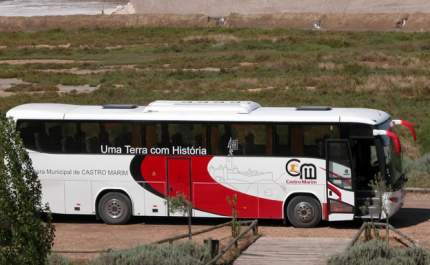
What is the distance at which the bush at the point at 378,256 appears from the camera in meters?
11.8

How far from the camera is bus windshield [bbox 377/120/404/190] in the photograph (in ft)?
54.6

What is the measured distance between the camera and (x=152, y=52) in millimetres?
69438

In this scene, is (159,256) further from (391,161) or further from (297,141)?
(391,161)

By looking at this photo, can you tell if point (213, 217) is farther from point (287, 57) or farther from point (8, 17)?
point (8, 17)

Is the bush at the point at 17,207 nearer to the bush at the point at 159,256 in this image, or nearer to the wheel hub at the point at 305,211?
the bush at the point at 159,256

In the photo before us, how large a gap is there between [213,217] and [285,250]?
4.22 meters

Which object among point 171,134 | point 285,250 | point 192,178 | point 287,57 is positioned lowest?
point 285,250

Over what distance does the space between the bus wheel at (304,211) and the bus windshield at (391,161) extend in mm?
2071

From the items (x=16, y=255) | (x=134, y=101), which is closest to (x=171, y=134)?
(x=16, y=255)

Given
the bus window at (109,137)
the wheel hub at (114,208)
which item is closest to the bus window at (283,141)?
the bus window at (109,137)

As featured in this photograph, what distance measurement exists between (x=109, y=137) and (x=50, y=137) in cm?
173

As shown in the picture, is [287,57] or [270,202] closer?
[270,202]

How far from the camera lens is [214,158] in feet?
57.6

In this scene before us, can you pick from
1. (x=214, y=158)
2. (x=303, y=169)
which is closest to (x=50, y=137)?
(x=214, y=158)
